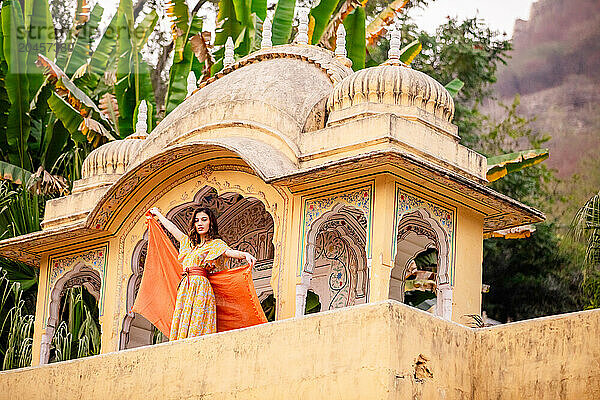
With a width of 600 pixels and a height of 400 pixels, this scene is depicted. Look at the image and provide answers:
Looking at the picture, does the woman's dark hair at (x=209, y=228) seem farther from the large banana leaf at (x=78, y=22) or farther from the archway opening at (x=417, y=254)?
the large banana leaf at (x=78, y=22)

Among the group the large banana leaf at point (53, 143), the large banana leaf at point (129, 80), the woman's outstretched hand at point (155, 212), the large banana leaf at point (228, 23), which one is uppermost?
the large banana leaf at point (228, 23)

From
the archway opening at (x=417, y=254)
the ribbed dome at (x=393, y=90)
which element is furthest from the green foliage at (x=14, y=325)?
the ribbed dome at (x=393, y=90)

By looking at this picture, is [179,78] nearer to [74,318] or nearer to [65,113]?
[65,113]

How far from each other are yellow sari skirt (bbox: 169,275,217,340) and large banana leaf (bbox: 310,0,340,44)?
7.89 m

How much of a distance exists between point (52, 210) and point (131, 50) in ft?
20.5

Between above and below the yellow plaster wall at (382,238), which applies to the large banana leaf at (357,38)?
above

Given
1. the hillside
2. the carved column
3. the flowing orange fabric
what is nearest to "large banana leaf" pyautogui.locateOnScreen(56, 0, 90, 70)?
the flowing orange fabric

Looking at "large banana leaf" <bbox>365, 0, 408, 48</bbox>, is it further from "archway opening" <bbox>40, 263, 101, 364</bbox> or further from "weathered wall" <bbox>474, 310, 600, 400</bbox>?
"weathered wall" <bbox>474, 310, 600, 400</bbox>

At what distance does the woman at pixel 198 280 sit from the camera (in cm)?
939

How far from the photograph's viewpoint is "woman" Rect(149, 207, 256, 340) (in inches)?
370

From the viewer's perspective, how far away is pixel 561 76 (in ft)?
86.2

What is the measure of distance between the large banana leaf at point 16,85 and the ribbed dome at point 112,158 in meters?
4.28

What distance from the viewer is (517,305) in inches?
808

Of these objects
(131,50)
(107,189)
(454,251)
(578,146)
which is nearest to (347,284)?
(454,251)
